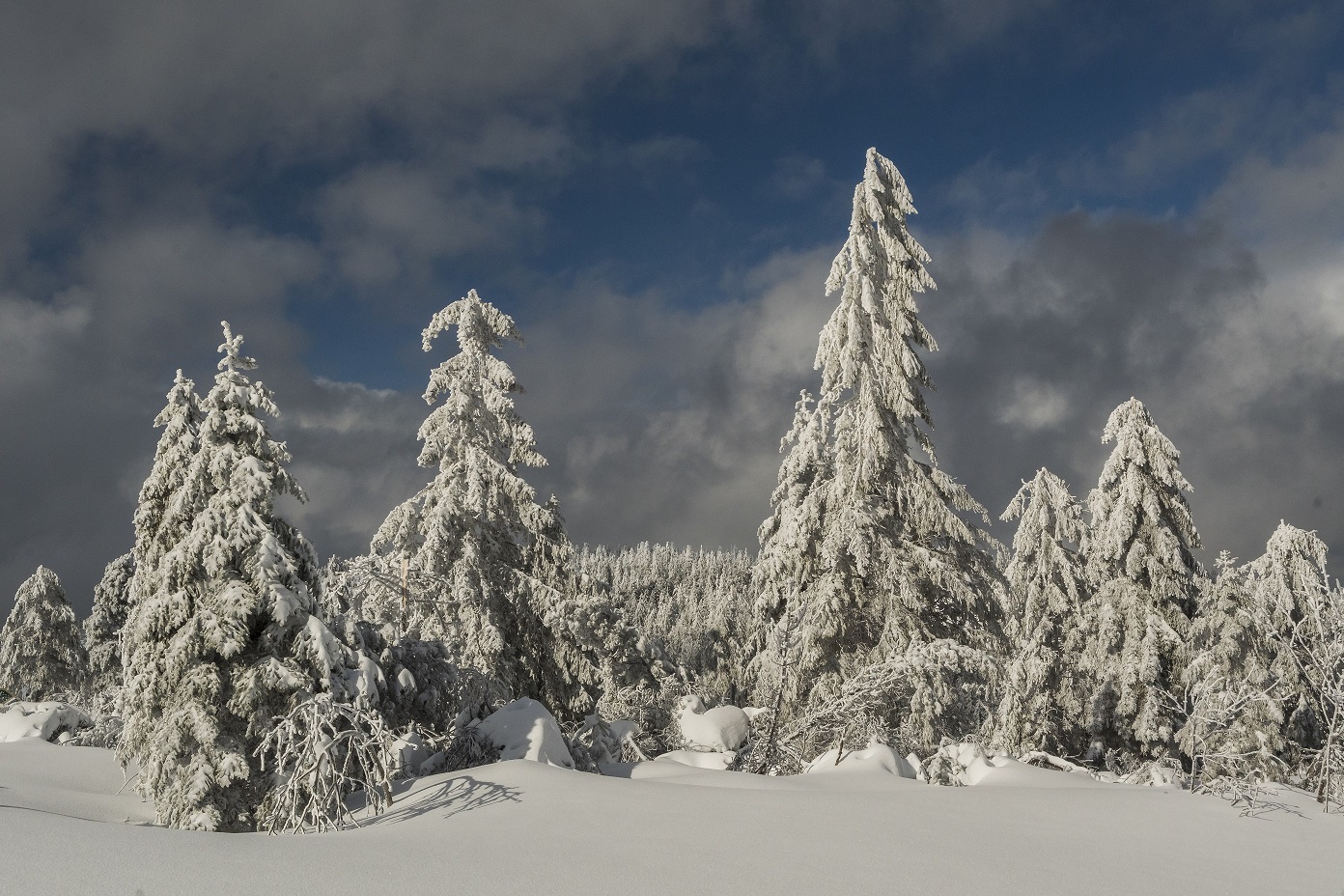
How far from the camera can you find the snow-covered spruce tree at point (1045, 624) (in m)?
22.2

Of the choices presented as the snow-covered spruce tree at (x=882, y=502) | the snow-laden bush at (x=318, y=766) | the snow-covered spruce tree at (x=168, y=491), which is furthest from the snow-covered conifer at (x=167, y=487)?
the snow-covered spruce tree at (x=882, y=502)

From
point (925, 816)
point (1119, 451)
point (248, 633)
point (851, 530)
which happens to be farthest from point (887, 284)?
point (248, 633)

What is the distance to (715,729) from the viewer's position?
52.3 ft

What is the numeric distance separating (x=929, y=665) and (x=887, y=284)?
870cm

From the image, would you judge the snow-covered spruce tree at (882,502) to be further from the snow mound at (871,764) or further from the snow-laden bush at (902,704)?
the snow mound at (871,764)

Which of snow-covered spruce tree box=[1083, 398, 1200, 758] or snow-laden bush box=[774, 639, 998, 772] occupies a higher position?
snow-covered spruce tree box=[1083, 398, 1200, 758]

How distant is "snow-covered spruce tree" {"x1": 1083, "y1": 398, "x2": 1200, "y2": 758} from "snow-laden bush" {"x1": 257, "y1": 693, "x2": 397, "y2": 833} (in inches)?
699

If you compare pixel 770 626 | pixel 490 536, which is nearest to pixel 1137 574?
pixel 770 626

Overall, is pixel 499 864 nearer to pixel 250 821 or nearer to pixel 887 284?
pixel 250 821

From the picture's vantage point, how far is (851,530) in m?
16.6

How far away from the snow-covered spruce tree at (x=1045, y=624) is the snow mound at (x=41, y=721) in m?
19.8

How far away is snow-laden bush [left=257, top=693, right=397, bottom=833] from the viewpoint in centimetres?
791

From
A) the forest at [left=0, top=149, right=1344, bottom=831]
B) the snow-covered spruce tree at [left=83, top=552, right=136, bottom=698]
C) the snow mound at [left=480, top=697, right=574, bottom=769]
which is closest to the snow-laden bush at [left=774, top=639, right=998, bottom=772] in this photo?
the forest at [left=0, top=149, right=1344, bottom=831]

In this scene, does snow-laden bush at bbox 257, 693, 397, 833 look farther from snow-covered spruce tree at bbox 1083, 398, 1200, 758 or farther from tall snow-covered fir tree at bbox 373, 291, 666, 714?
snow-covered spruce tree at bbox 1083, 398, 1200, 758
